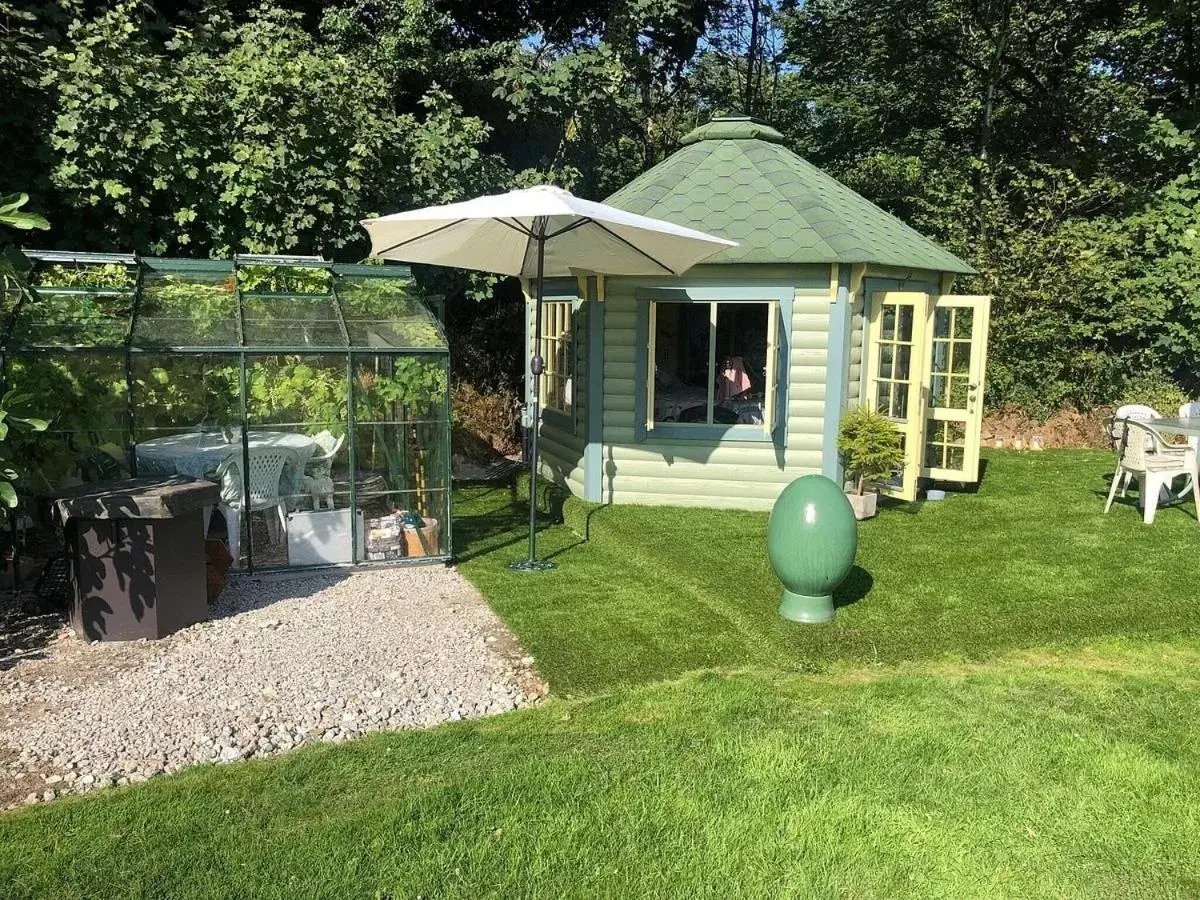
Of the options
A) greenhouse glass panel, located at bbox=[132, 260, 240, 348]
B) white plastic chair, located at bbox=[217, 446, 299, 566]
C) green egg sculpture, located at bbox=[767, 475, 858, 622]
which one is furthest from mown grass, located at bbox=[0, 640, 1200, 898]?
greenhouse glass panel, located at bbox=[132, 260, 240, 348]

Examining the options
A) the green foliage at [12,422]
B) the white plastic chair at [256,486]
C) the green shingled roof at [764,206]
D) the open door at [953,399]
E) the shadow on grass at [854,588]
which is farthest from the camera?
the open door at [953,399]

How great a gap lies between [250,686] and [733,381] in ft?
21.2

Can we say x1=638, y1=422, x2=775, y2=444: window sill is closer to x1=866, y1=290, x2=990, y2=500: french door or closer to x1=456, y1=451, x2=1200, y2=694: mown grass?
x1=456, y1=451, x2=1200, y2=694: mown grass

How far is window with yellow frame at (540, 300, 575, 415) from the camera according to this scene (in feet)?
30.5

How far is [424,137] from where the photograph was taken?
33.2ft

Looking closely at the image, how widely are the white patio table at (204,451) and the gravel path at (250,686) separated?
3.03ft

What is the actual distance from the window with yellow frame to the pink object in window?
178 centimetres

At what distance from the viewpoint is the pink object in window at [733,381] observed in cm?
979

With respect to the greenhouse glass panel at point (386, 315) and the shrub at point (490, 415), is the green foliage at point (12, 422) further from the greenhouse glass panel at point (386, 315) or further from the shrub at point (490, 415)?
the shrub at point (490, 415)

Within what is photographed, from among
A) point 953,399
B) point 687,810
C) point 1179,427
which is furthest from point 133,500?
point 1179,427

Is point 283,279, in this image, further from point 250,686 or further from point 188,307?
point 250,686

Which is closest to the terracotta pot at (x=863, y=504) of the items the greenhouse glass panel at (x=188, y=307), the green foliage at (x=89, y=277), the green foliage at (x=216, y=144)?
the greenhouse glass panel at (x=188, y=307)

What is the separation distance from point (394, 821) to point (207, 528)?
3554 millimetres

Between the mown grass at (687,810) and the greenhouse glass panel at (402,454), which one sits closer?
the mown grass at (687,810)
